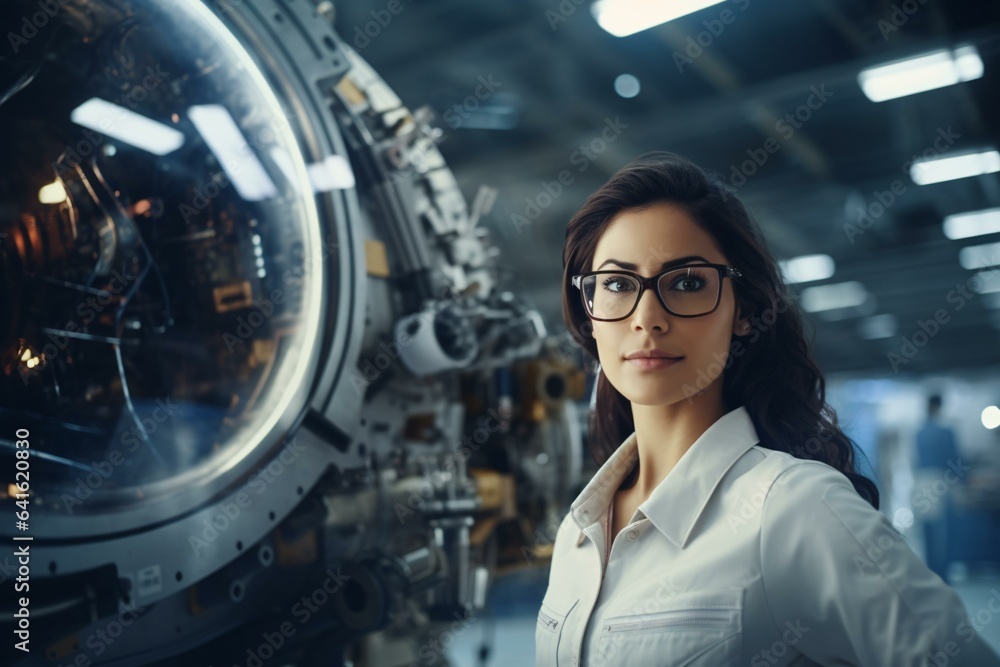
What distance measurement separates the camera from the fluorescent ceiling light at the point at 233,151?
1.96 m

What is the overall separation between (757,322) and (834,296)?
1026cm

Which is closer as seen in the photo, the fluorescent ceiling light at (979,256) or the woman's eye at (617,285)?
the woman's eye at (617,285)

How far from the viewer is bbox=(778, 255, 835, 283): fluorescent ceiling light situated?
8.70 meters

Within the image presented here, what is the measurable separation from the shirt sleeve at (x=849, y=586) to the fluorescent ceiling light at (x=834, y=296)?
9417mm

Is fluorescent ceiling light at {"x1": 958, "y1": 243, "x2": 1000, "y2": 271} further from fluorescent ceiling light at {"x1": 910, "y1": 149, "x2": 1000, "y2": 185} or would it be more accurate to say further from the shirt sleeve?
the shirt sleeve

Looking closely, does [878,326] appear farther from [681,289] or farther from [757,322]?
→ [681,289]

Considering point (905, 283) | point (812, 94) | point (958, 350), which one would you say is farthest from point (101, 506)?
point (958, 350)

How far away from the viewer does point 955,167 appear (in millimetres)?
5984

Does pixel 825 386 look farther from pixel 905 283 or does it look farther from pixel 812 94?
pixel 905 283

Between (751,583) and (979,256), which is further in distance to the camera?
(979,256)

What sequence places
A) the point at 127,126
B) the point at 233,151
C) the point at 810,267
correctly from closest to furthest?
the point at 127,126 → the point at 233,151 → the point at 810,267

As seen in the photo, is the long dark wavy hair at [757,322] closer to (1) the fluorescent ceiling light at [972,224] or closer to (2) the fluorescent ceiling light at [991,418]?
(1) the fluorescent ceiling light at [972,224]

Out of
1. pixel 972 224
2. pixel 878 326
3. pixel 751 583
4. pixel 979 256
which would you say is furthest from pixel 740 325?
pixel 878 326

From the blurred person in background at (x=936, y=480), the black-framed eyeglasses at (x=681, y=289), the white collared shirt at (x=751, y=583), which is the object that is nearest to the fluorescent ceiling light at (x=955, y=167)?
the blurred person in background at (x=936, y=480)
